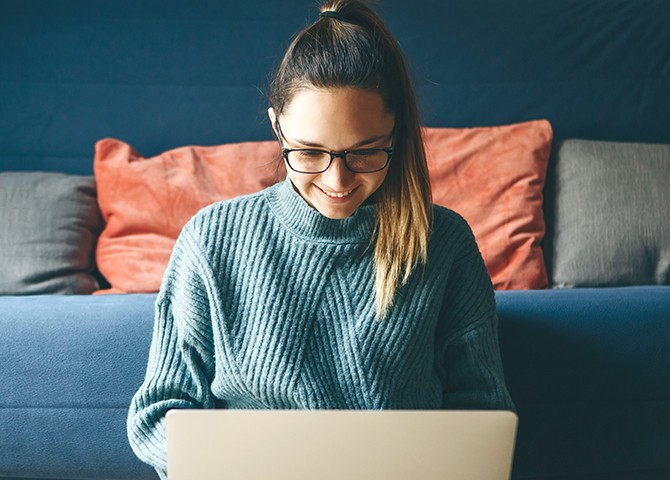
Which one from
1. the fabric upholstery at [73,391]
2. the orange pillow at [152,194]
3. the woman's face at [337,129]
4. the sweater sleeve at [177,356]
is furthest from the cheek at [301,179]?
the orange pillow at [152,194]

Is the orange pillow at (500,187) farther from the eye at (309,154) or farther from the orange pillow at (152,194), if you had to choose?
the eye at (309,154)

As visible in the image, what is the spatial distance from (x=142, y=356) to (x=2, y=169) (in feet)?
2.95

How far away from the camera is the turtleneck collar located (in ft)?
3.22

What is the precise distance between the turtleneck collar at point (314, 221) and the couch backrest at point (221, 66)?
86 centimetres

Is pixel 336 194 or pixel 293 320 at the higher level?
pixel 336 194

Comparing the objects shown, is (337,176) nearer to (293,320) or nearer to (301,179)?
(301,179)

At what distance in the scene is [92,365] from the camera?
3.96 feet

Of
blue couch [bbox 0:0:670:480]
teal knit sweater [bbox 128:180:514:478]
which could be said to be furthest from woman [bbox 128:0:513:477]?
blue couch [bbox 0:0:670:480]

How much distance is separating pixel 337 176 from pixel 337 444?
34cm

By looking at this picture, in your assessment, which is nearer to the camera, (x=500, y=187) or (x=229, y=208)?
(x=229, y=208)

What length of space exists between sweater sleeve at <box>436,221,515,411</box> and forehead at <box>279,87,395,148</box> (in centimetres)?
26

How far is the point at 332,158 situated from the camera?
865 mm

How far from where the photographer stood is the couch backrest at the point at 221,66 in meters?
1.82

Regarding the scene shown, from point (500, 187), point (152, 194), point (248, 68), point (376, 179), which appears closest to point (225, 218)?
point (376, 179)
